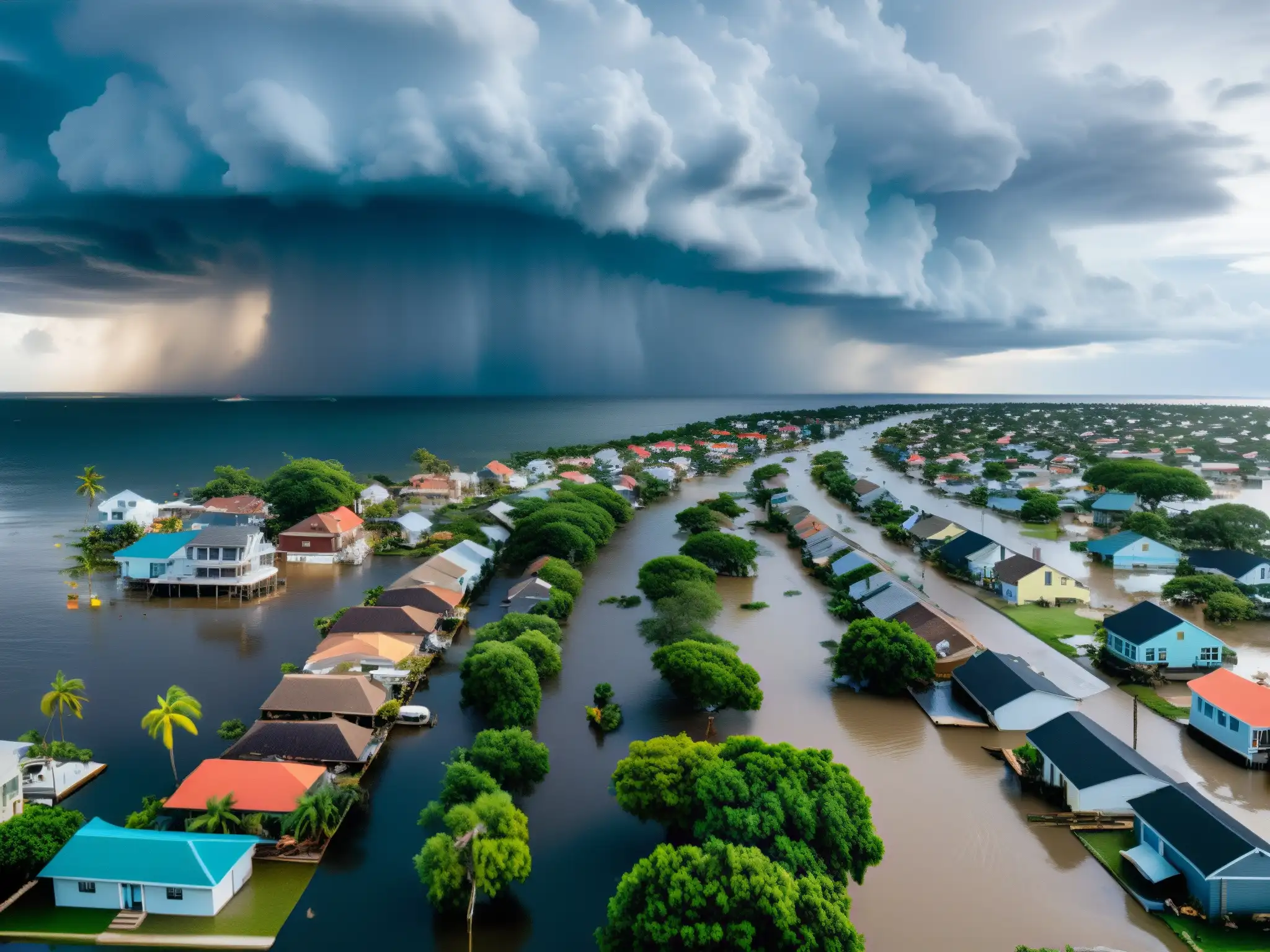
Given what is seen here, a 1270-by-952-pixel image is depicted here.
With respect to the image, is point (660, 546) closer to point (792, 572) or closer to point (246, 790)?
point (792, 572)

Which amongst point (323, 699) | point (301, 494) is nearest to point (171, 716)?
point (323, 699)

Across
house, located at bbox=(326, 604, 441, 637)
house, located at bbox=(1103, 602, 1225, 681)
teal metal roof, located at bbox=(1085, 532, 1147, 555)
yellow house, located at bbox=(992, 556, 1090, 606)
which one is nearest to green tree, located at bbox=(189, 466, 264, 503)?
house, located at bbox=(326, 604, 441, 637)

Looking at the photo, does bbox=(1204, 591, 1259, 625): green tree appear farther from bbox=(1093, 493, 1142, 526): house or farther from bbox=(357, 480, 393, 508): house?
bbox=(357, 480, 393, 508): house

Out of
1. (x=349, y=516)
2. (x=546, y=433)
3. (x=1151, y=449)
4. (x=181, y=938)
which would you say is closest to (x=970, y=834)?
(x=181, y=938)

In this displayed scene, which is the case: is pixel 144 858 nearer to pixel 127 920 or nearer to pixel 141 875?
pixel 141 875


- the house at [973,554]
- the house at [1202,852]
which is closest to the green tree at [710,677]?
the house at [1202,852]

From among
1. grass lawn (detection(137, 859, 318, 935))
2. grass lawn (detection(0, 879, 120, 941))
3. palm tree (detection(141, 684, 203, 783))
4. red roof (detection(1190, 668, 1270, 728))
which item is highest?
palm tree (detection(141, 684, 203, 783))
